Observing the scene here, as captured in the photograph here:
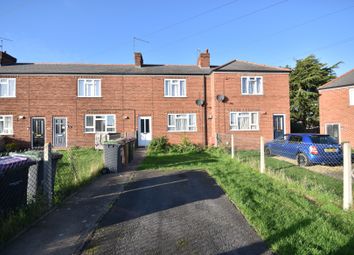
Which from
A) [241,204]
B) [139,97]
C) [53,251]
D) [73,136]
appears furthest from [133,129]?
[53,251]

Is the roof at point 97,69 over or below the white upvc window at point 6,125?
over

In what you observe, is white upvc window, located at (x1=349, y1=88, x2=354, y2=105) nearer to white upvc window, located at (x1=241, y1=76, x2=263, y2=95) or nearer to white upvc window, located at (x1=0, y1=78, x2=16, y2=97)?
white upvc window, located at (x1=241, y1=76, x2=263, y2=95)

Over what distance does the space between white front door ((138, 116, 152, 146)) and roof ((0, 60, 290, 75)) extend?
11.7 feet

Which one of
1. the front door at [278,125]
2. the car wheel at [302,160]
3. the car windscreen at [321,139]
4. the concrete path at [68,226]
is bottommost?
the concrete path at [68,226]

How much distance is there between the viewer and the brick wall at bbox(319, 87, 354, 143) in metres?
22.7

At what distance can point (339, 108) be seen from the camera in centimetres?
2347

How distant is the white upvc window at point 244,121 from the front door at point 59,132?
41.1 ft

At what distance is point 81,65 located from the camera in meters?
22.8

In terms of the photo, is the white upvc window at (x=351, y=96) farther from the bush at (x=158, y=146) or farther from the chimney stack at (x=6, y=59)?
the chimney stack at (x=6, y=59)

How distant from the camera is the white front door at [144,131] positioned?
21.6m

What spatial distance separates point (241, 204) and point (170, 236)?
205 cm

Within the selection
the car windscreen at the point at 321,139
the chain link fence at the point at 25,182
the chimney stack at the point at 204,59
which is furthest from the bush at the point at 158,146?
the chain link fence at the point at 25,182

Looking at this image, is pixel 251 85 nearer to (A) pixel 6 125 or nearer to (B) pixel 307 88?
(A) pixel 6 125

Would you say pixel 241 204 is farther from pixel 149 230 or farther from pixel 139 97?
pixel 139 97
